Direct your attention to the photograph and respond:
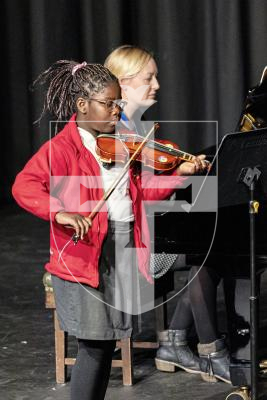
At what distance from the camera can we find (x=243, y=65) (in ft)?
20.2

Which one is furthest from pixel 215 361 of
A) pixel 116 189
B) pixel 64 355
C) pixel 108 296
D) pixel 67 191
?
pixel 67 191

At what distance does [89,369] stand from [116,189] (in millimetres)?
531

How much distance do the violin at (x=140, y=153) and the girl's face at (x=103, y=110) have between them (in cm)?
4

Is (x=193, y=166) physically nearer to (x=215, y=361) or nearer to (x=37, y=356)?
(x=215, y=361)

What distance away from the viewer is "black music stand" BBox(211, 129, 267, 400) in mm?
2760

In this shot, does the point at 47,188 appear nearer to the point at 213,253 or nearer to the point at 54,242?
the point at 54,242

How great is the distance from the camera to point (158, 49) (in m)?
6.39

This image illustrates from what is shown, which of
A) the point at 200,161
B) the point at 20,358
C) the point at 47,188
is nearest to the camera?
the point at 47,188

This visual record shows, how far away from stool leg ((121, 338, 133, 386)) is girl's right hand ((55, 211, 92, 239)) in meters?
1.05

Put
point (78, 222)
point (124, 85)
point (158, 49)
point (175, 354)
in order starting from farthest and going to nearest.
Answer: point (158, 49)
point (175, 354)
point (124, 85)
point (78, 222)

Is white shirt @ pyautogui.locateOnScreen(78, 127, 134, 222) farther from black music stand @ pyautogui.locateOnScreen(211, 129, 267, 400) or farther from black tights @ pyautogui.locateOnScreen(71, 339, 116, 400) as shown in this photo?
black tights @ pyautogui.locateOnScreen(71, 339, 116, 400)

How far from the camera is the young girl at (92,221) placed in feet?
9.01

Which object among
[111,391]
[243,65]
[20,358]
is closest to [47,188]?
[111,391]

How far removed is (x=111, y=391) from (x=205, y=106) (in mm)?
3254
